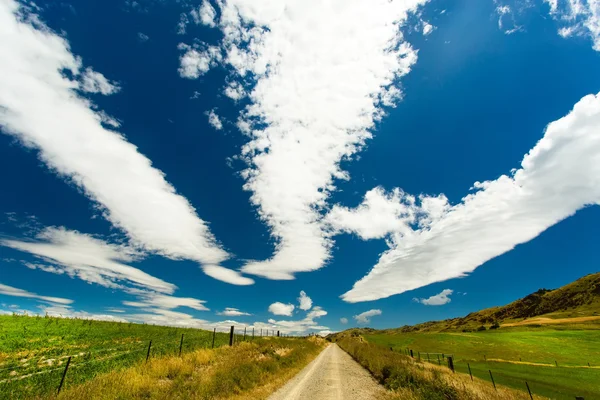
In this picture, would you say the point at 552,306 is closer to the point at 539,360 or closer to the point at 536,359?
the point at 536,359

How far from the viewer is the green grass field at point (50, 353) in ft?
42.6

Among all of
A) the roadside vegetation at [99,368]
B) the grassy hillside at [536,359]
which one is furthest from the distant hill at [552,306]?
the roadside vegetation at [99,368]

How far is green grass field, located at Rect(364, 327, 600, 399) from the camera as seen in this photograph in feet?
85.1

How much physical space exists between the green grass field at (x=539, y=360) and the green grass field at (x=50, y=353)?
1378 inches

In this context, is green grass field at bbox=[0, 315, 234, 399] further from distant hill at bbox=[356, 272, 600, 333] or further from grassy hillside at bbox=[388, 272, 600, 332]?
grassy hillside at bbox=[388, 272, 600, 332]

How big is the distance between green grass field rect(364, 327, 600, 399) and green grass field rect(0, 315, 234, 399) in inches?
1378

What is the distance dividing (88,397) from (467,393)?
645 inches

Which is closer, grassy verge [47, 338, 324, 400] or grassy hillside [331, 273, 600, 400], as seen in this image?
grassy verge [47, 338, 324, 400]

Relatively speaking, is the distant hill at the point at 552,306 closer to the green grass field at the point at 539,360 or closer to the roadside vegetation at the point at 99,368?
the green grass field at the point at 539,360

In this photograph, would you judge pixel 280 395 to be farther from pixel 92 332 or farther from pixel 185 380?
pixel 92 332

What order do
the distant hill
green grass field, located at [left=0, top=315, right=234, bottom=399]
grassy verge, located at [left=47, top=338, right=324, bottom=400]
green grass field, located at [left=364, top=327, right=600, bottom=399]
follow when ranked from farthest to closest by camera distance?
the distant hill, green grass field, located at [left=364, top=327, right=600, bottom=399], green grass field, located at [left=0, top=315, right=234, bottom=399], grassy verge, located at [left=47, top=338, right=324, bottom=400]

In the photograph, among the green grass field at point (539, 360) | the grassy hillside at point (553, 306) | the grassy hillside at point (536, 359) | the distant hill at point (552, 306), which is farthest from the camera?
the distant hill at point (552, 306)

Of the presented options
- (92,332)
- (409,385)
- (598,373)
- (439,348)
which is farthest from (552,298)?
(92,332)

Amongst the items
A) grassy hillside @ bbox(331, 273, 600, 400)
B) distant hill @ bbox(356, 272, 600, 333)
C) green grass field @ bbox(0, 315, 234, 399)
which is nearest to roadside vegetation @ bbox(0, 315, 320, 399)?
green grass field @ bbox(0, 315, 234, 399)
